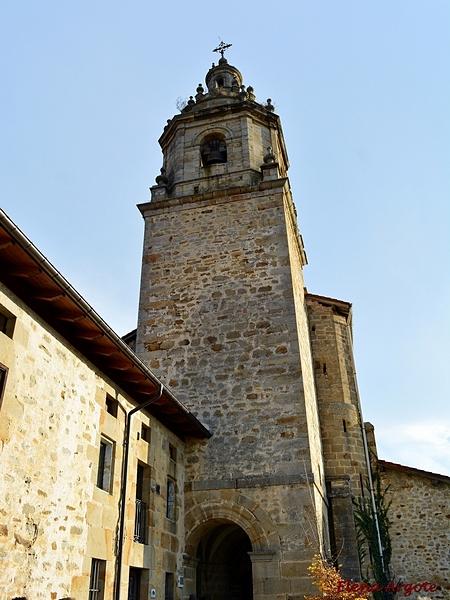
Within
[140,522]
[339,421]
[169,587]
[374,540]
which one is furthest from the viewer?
[339,421]

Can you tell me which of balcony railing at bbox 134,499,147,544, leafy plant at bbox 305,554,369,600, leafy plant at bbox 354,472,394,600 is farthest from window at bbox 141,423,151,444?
leafy plant at bbox 354,472,394,600

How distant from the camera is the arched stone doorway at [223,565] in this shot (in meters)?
11.1

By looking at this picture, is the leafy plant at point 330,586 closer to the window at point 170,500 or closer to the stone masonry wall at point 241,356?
the stone masonry wall at point 241,356

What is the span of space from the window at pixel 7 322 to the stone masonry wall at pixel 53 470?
0.21 ft

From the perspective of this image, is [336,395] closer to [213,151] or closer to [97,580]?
[213,151]

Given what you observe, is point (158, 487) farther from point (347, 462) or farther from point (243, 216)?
point (243, 216)

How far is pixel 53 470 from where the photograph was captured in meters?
6.21

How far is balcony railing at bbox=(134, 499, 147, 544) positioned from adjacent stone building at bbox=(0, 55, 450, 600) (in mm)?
33

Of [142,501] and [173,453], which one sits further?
[173,453]

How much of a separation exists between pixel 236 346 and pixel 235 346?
0.07 ft

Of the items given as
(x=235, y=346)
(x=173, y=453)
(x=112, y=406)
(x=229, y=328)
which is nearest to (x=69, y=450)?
(x=112, y=406)

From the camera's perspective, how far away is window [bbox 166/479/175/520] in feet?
31.6

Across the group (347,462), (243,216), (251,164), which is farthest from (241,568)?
(251,164)

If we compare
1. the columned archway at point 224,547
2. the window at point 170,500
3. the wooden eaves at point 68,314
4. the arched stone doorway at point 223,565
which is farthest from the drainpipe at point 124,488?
the arched stone doorway at point 223,565
